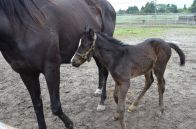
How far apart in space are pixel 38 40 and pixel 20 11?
Result: 0.38 meters

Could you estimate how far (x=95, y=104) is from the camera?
535 centimetres

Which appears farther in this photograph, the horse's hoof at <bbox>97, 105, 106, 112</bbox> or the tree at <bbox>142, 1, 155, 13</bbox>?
the tree at <bbox>142, 1, 155, 13</bbox>

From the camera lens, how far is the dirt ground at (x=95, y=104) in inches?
179

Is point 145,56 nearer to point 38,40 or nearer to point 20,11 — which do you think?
point 38,40

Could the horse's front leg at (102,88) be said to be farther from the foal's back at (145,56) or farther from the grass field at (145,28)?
the grass field at (145,28)

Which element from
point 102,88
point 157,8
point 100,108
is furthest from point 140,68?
point 157,8

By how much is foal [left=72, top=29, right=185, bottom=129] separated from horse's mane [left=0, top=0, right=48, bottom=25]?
61 centimetres

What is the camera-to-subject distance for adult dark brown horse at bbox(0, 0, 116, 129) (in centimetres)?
368

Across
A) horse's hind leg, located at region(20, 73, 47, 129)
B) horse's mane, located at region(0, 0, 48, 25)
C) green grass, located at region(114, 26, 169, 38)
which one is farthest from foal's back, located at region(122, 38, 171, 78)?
green grass, located at region(114, 26, 169, 38)

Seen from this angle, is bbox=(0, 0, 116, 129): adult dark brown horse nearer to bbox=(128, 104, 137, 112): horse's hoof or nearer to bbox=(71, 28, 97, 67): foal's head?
bbox=(71, 28, 97, 67): foal's head

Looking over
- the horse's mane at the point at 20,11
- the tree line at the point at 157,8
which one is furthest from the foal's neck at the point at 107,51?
the tree line at the point at 157,8

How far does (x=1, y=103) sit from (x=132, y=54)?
2.59 metres

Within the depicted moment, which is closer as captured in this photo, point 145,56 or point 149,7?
point 145,56

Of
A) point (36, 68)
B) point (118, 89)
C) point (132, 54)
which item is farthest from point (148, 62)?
point (36, 68)
